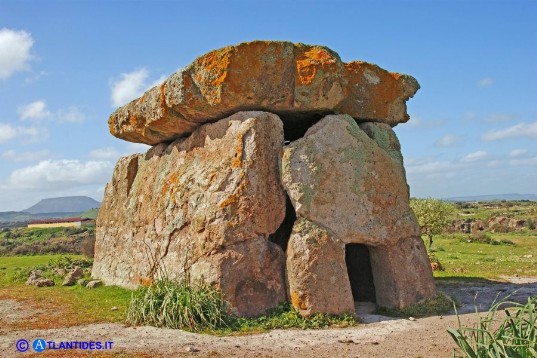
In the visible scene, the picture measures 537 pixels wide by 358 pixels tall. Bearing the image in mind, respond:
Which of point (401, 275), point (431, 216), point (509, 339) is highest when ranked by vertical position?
point (431, 216)

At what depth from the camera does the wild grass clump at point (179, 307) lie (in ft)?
37.9

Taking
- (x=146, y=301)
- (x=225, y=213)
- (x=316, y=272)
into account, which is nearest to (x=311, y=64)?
(x=225, y=213)

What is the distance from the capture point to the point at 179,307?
1175 centimetres

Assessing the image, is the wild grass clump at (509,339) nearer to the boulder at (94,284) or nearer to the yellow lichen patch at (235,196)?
the yellow lichen patch at (235,196)

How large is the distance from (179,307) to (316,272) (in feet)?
10.5

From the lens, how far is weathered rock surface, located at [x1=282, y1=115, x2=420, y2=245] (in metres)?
12.7

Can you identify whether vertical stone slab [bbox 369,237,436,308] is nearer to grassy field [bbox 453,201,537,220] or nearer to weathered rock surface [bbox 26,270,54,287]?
weathered rock surface [bbox 26,270,54,287]

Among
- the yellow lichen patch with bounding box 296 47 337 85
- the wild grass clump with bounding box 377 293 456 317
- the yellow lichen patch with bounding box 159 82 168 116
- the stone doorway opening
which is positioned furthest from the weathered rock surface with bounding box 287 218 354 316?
the yellow lichen patch with bounding box 159 82 168 116

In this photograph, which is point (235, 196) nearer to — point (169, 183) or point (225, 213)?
point (225, 213)

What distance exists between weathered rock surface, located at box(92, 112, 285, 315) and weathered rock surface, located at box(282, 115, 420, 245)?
701 millimetres

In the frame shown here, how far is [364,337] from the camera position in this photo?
10836mm

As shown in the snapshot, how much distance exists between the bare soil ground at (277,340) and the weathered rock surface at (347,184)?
7.30 ft

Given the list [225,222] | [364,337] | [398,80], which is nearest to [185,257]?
[225,222]

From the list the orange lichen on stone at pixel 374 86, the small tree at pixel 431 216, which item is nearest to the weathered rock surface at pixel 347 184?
the orange lichen on stone at pixel 374 86
